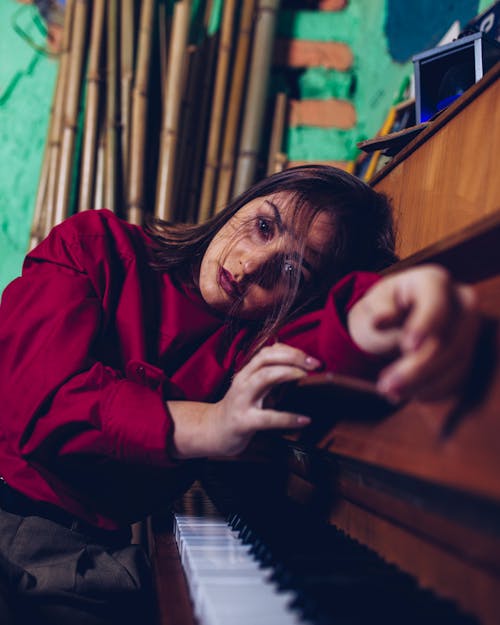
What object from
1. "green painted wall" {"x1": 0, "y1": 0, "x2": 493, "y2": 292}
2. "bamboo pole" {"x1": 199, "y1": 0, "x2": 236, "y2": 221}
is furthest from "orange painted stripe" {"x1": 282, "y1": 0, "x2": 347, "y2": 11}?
"bamboo pole" {"x1": 199, "y1": 0, "x2": 236, "y2": 221}

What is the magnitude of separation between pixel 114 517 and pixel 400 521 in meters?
0.61

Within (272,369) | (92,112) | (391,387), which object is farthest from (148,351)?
(92,112)

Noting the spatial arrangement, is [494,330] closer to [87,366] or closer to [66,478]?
[87,366]

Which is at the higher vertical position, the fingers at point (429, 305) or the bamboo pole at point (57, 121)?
the bamboo pole at point (57, 121)

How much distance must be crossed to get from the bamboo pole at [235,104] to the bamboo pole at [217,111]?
0.10 feet

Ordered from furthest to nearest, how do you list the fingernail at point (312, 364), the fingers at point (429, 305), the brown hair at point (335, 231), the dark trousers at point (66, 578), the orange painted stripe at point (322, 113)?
1. the orange painted stripe at point (322, 113)
2. the brown hair at point (335, 231)
3. the dark trousers at point (66, 578)
4. the fingernail at point (312, 364)
5. the fingers at point (429, 305)

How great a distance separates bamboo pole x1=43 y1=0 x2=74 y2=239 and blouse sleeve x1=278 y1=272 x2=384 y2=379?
1.91m

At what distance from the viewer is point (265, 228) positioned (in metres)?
1.22

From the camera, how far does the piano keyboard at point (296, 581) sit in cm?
53

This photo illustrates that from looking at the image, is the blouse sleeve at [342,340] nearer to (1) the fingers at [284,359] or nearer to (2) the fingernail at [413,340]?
(1) the fingers at [284,359]

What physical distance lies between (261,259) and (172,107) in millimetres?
1508

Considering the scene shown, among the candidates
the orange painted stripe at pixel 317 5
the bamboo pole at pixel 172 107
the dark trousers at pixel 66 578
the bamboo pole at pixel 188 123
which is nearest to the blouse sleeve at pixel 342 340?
the dark trousers at pixel 66 578

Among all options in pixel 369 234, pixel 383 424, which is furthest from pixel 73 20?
pixel 383 424

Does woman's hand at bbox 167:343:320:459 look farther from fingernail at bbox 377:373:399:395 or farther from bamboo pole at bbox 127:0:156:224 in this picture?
bamboo pole at bbox 127:0:156:224
